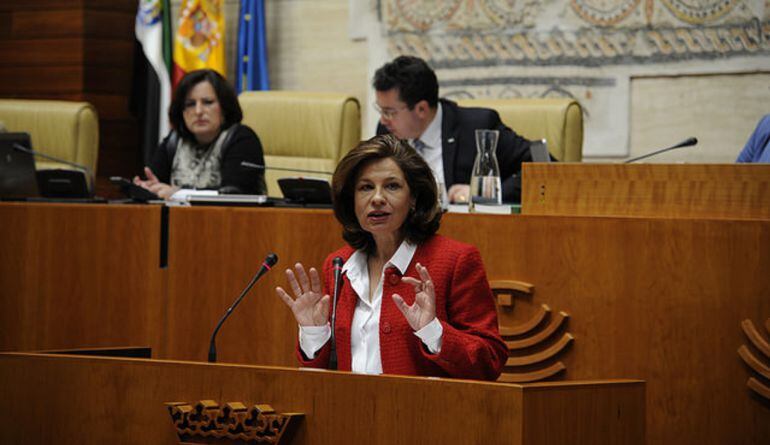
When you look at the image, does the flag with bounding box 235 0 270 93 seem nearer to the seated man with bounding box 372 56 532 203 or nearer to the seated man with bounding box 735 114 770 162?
the seated man with bounding box 372 56 532 203

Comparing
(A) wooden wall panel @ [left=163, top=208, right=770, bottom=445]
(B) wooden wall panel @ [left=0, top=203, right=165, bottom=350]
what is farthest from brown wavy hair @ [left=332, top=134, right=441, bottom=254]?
(B) wooden wall panel @ [left=0, top=203, right=165, bottom=350]

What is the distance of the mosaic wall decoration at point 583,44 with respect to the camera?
553 centimetres

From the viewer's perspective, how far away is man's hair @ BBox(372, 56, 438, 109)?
14.9ft

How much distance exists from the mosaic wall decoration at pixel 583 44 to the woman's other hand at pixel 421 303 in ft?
11.7

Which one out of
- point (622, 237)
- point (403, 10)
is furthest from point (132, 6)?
point (622, 237)

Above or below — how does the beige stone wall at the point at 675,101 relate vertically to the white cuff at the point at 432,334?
above

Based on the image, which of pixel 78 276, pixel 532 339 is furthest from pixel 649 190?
pixel 78 276

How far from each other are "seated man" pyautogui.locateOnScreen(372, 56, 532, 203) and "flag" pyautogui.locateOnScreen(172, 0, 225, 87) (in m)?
2.14

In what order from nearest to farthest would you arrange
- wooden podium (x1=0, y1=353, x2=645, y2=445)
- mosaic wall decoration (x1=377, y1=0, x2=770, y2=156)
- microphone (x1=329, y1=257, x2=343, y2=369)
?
wooden podium (x1=0, y1=353, x2=645, y2=445), microphone (x1=329, y1=257, x2=343, y2=369), mosaic wall decoration (x1=377, y1=0, x2=770, y2=156)

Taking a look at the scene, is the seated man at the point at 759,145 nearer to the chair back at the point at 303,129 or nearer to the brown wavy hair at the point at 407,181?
the brown wavy hair at the point at 407,181

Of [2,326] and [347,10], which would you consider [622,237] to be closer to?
[2,326]

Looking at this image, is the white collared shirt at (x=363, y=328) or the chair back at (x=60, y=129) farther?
the chair back at (x=60, y=129)

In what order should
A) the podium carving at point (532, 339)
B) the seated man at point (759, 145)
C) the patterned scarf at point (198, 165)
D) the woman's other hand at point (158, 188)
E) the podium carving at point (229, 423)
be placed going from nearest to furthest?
the podium carving at point (229, 423) → the podium carving at point (532, 339) → the seated man at point (759, 145) → the woman's other hand at point (158, 188) → the patterned scarf at point (198, 165)

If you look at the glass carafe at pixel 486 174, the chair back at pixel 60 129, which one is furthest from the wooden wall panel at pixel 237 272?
the chair back at pixel 60 129
